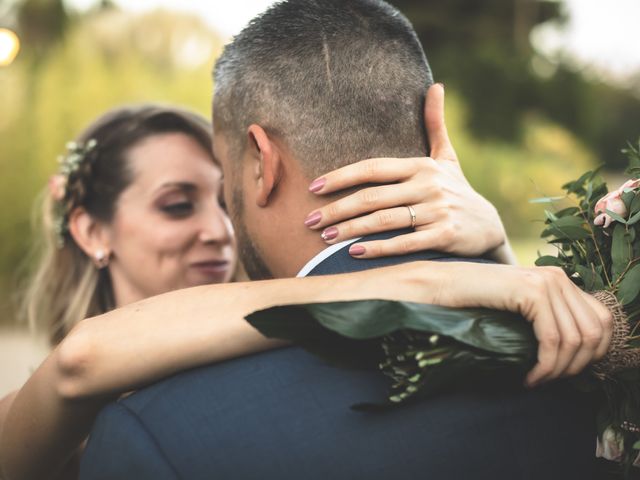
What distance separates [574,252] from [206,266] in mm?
2207

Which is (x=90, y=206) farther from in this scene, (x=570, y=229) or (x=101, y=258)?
(x=570, y=229)

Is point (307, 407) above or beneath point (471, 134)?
beneath

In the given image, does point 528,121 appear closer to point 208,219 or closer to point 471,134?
point 471,134

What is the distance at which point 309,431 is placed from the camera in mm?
1677

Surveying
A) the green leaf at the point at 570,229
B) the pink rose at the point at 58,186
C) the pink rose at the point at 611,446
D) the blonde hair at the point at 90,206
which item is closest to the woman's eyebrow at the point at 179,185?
the blonde hair at the point at 90,206

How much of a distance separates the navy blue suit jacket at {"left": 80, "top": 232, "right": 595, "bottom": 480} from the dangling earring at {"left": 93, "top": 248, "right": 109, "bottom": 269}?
218cm

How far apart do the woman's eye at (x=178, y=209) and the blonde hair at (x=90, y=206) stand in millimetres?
277

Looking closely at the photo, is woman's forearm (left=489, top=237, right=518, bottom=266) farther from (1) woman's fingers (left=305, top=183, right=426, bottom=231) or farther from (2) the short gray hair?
(1) woman's fingers (left=305, top=183, right=426, bottom=231)

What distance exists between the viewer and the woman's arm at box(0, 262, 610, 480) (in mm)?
1661

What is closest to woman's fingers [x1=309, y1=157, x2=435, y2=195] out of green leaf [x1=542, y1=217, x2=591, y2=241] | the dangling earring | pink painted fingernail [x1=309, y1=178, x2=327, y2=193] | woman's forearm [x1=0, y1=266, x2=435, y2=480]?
pink painted fingernail [x1=309, y1=178, x2=327, y2=193]

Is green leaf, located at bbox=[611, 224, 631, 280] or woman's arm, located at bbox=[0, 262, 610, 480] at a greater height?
green leaf, located at bbox=[611, 224, 631, 280]

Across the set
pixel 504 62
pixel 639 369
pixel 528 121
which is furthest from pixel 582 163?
pixel 639 369

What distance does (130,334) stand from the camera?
73.1 inches

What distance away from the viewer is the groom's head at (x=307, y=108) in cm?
217
